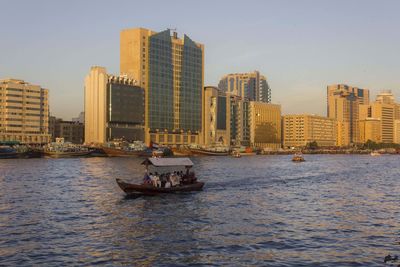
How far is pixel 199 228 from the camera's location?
3741cm

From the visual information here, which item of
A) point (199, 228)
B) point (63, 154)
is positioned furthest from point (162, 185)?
point (63, 154)

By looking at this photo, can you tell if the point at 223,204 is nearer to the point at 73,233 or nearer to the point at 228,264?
the point at 73,233

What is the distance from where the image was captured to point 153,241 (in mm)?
32781

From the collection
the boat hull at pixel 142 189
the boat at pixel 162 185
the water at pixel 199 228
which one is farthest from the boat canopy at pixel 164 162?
the water at pixel 199 228

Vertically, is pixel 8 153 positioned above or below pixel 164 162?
below

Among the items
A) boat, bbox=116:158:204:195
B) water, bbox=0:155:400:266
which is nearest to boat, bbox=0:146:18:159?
water, bbox=0:155:400:266

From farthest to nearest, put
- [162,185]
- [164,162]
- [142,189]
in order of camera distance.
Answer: [164,162] → [162,185] → [142,189]

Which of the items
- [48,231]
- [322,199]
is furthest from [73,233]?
[322,199]

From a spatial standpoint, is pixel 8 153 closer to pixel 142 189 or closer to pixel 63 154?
pixel 63 154

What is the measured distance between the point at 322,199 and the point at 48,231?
1247 inches

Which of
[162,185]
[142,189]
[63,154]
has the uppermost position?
[63,154]

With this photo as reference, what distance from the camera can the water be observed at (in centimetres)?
2872

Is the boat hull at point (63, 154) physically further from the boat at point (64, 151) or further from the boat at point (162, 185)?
the boat at point (162, 185)

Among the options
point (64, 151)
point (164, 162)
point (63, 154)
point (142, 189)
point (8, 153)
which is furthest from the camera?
point (64, 151)
